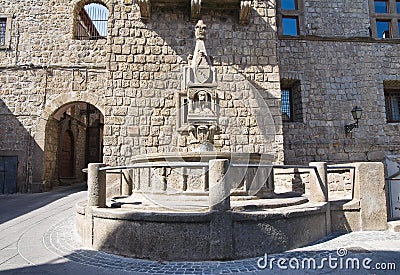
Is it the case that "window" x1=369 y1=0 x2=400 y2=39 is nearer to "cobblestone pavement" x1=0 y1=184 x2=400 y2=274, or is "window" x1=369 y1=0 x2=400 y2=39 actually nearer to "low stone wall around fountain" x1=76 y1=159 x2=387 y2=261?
"cobblestone pavement" x1=0 y1=184 x2=400 y2=274

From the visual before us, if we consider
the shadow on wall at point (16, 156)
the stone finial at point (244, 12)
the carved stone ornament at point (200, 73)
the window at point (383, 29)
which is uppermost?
the window at point (383, 29)

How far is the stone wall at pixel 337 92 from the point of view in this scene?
966cm

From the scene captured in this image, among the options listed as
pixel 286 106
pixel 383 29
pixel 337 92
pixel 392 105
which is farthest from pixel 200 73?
pixel 383 29

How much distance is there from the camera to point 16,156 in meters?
10.2

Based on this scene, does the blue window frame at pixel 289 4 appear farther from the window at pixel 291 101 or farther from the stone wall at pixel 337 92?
the window at pixel 291 101

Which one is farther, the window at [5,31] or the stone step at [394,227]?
the window at [5,31]

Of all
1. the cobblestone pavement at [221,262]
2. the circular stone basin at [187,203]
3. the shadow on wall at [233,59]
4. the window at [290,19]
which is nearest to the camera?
the cobblestone pavement at [221,262]

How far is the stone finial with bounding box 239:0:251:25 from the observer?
8.25m

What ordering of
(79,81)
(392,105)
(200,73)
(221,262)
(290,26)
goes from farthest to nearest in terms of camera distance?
(392,105)
(290,26)
(79,81)
(200,73)
(221,262)

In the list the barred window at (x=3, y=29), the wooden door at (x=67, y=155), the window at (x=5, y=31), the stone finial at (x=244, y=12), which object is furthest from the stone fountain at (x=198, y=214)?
the barred window at (x=3, y=29)

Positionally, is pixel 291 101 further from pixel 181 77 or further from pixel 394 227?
pixel 394 227

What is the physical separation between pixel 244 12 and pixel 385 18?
21.3ft

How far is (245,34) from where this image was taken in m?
8.87

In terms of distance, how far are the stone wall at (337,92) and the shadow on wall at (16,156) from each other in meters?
9.09
